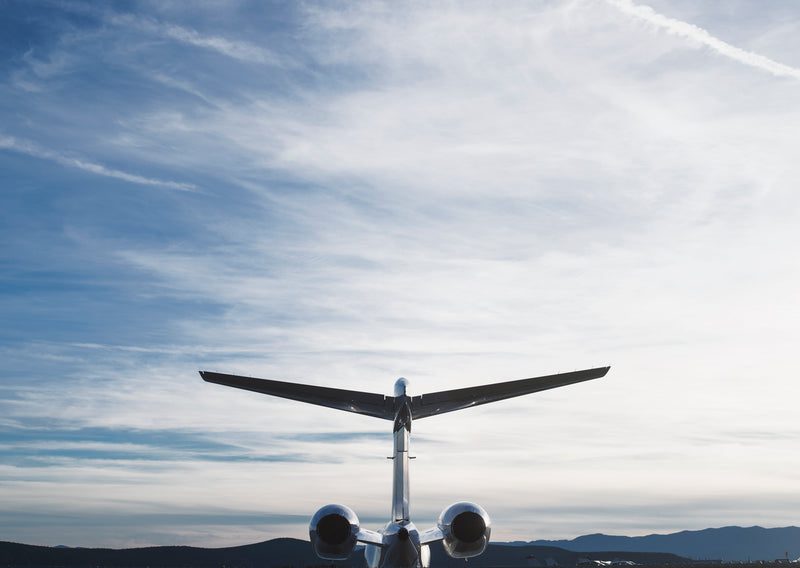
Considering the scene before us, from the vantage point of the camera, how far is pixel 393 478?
1120 inches

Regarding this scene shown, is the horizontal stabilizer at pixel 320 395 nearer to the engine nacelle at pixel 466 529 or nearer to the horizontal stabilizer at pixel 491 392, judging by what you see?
the horizontal stabilizer at pixel 491 392

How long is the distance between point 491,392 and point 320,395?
5.26 meters

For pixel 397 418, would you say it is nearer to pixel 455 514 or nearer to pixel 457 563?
pixel 455 514

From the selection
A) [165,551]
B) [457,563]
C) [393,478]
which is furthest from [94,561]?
[393,478]

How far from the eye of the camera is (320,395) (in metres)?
27.3

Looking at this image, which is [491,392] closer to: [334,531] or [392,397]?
[392,397]

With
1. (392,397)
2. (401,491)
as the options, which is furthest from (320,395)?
(401,491)

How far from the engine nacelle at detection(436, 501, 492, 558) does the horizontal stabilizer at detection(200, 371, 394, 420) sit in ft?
15.3

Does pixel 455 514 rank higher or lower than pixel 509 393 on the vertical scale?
lower

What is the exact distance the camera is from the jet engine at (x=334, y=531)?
23.0 meters

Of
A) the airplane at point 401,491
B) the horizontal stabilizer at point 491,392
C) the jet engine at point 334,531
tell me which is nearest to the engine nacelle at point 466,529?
the airplane at point 401,491

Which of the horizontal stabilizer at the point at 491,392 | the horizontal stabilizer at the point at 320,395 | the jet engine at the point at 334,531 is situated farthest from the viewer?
the horizontal stabilizer at the point at 491,392

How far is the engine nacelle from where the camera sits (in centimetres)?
2347

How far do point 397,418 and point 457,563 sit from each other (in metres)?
166
